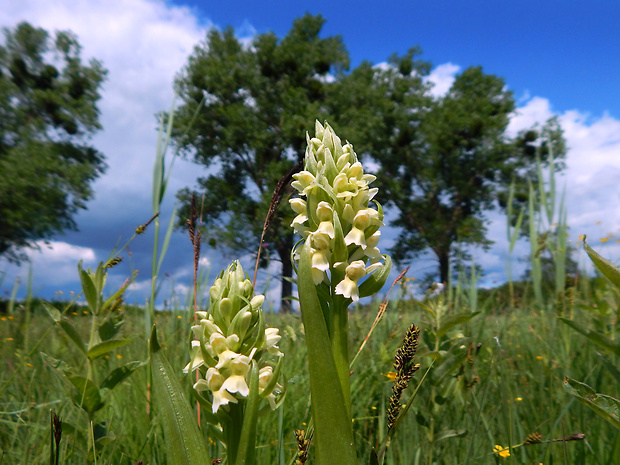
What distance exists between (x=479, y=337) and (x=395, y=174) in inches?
958

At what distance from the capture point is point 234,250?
2145cm

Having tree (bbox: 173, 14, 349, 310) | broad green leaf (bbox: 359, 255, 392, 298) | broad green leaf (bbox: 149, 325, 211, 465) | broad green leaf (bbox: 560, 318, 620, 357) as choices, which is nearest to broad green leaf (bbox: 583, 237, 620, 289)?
broad green leaf (bbox: 560, 318, 620, 357)

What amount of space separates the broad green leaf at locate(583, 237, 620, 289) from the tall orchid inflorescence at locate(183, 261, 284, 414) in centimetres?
85

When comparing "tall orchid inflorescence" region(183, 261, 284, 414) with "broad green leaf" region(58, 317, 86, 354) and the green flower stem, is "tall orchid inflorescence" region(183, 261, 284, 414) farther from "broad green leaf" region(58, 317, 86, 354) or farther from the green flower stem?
"broad green leaf" region(58, 317, 86, 354)

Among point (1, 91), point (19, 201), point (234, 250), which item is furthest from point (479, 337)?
point (1, 91)

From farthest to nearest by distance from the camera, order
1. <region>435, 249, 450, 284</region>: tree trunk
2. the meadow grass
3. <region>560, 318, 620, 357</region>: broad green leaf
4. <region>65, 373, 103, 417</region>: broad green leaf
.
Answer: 1. <region>435, 249, 450, 284</region>: tree trunk
2. the meadow grass
3. <region>65, 373, 103, 417</region>: broad green leaf
4. <region>560, 318, 620, 357</region>: broad green leaf

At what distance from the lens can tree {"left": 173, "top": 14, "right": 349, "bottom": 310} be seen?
21938 millimetres

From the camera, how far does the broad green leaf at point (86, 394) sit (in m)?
1.43

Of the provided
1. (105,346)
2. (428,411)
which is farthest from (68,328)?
(428,411)

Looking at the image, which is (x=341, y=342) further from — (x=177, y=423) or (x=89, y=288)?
(x=89, y=288)

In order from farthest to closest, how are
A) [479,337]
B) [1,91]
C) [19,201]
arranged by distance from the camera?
[1,91] → [19,201] → [479,337]

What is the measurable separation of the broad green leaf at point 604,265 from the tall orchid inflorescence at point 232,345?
849mm

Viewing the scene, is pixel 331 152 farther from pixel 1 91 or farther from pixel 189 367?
pixel 1 91

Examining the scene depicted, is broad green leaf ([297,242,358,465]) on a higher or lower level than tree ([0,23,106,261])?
lower
